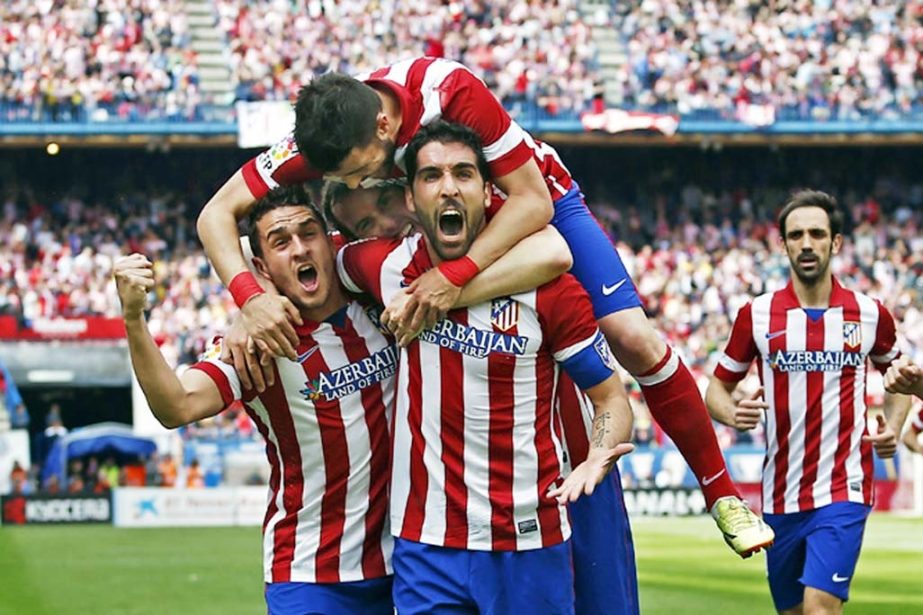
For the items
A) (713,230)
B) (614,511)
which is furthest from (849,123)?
(614,511)

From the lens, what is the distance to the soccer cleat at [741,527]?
231 inches

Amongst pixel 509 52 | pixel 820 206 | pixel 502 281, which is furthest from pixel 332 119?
pixel 509 52

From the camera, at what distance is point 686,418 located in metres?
5.96

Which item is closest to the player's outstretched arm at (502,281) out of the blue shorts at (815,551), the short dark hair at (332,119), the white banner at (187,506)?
the short dark hair at (332,119)

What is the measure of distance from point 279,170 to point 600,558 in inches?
72.6

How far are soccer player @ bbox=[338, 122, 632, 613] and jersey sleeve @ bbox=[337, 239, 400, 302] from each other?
16 cm

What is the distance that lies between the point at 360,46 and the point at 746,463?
525 inches

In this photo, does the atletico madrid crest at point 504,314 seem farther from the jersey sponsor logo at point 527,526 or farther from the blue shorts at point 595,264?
the blue shorts at point 595,264

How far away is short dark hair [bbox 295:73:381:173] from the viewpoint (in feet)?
16.7

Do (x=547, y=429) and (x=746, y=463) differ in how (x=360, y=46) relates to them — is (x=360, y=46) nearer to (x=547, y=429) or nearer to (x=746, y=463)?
(x=746, y=463)

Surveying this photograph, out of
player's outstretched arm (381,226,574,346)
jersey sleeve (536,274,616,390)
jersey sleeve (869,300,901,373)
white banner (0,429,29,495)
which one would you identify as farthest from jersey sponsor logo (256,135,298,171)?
white banner (0,429,29,495)

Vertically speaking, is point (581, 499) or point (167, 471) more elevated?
point (581, 499)

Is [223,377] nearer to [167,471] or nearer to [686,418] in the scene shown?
[686,418]

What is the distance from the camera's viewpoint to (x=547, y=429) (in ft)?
16.9
